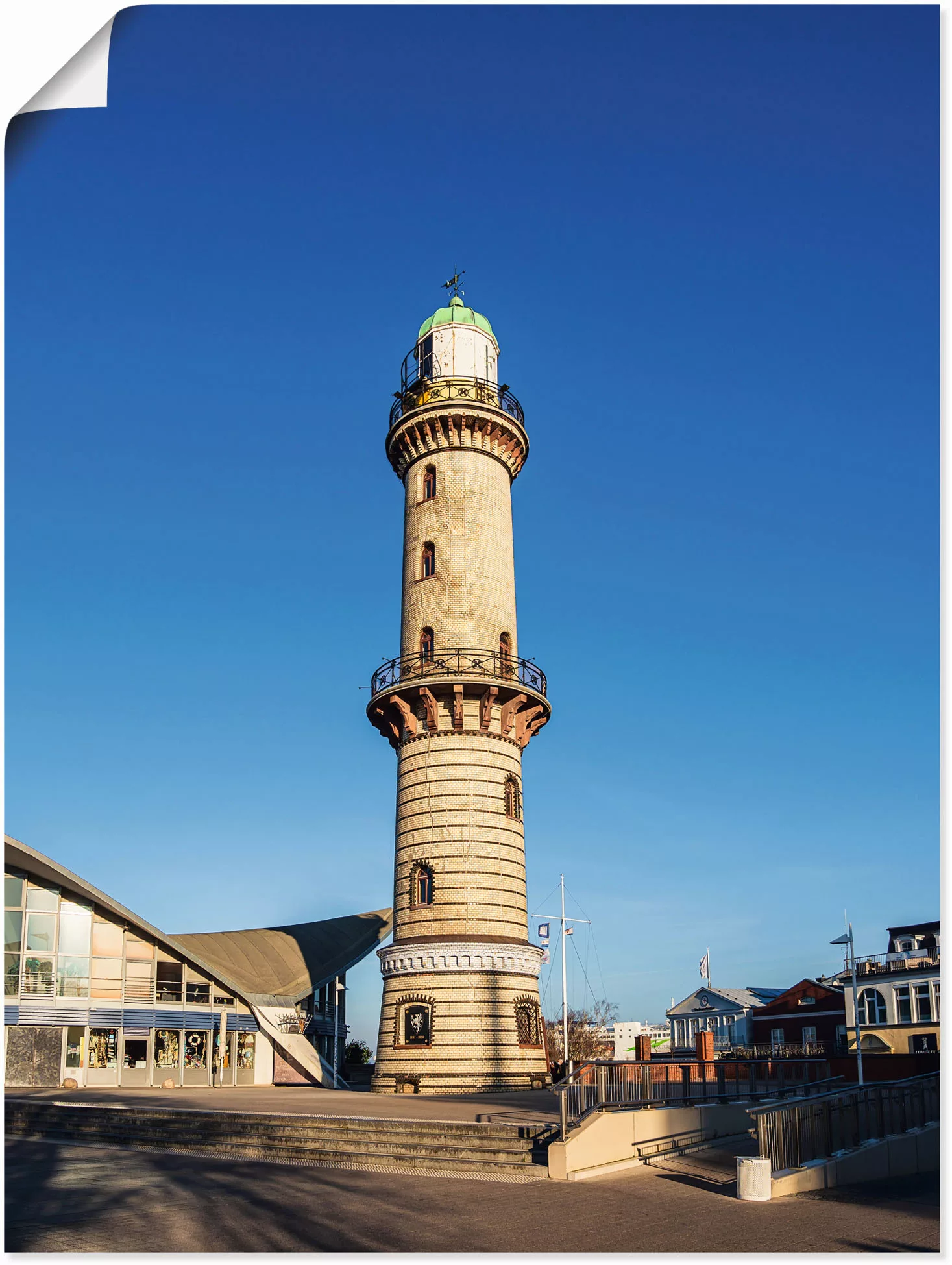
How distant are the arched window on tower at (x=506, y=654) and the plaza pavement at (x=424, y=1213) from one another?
16715 millimetres

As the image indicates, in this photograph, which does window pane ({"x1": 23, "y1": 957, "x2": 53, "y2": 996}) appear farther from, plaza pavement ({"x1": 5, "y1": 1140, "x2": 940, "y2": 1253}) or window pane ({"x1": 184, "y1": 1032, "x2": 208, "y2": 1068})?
plaza pavement ({"x1": 5, "y1": 1140, "x2": 940, "y2": 1253})

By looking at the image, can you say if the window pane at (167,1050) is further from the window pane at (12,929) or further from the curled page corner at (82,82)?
the curled page corner at (82,82)

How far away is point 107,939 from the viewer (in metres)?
34.3

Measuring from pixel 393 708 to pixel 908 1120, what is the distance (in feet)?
56.0

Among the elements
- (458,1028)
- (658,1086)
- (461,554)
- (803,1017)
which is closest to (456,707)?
(461,554)

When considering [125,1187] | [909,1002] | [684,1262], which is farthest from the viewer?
[909,1002]

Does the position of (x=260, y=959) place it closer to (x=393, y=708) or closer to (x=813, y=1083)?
(x=393, y=708)

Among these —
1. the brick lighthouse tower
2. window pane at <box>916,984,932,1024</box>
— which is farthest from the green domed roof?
window pane at <box>916,984,932,1024</box>

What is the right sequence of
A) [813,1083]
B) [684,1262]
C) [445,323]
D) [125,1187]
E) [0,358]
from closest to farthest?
[0,358] → [684,1262] → [125,1187] → [813,1083] → [445,323]

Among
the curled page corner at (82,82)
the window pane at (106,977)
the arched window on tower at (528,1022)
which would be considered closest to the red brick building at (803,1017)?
the arched window on tower at (528,1022)

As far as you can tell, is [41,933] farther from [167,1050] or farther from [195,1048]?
[195,1048]

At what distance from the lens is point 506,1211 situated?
12.5m

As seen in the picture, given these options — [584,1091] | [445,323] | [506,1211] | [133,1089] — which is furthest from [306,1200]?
→ [445,323]

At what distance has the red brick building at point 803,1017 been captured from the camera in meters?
59.5
